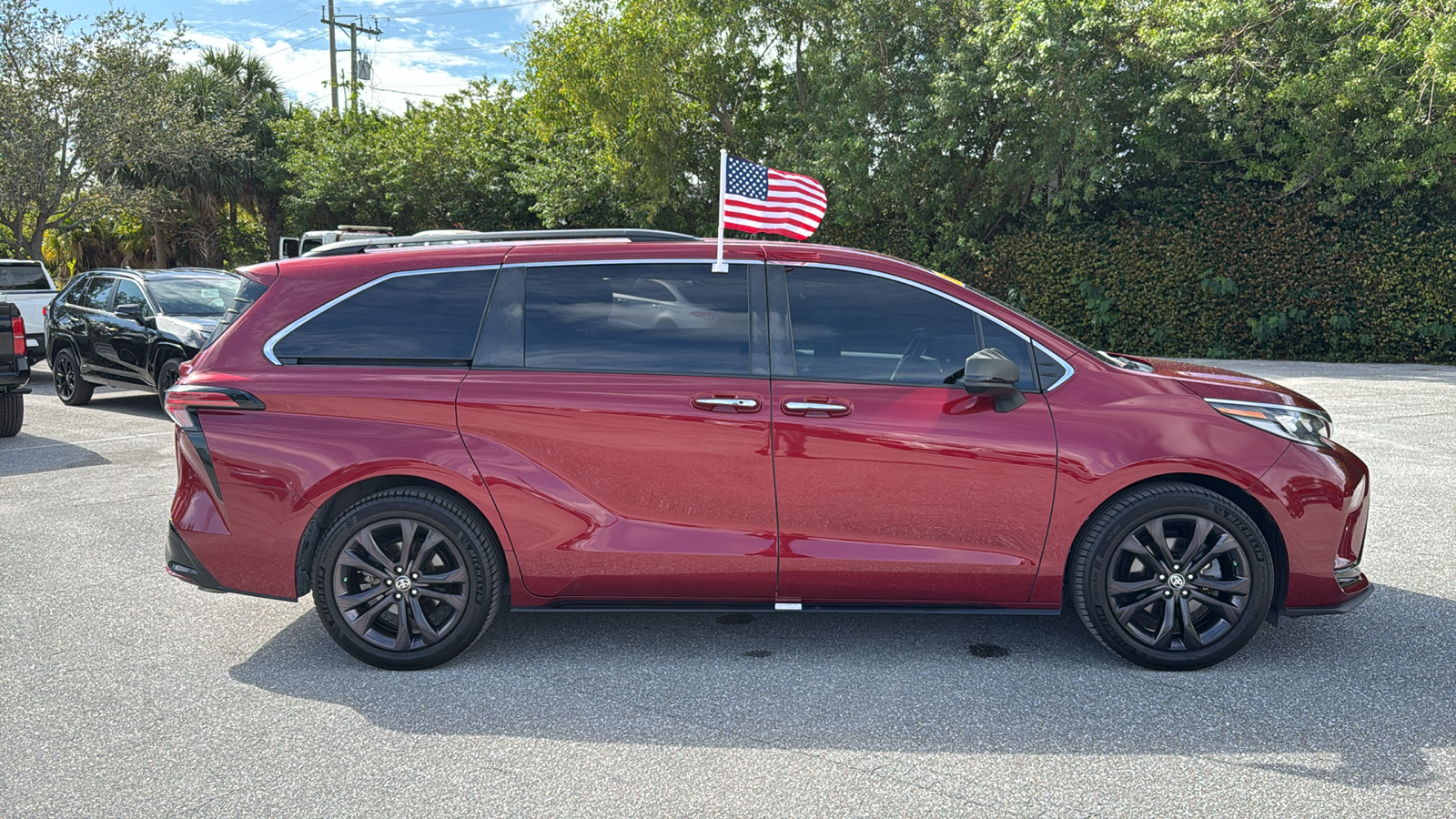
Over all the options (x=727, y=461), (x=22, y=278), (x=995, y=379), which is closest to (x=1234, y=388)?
(x=995, y=379)

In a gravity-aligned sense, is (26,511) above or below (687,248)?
below

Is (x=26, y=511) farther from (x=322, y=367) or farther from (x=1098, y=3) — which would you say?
(x=1098, y=3)

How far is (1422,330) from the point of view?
16.3 metres

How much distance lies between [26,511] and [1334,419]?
11673mm

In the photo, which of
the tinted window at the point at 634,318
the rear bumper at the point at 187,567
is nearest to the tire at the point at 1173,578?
the tinted window at the point at 634,318

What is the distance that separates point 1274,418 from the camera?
4289mm

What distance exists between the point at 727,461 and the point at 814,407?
0.40m

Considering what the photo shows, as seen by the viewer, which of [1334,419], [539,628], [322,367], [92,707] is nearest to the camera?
[92,707]

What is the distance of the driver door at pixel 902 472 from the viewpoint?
4191mm

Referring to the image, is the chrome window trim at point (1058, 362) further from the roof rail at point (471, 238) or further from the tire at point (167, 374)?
the tire at point (167, 374)

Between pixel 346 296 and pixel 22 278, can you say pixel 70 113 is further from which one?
pixel 346 296

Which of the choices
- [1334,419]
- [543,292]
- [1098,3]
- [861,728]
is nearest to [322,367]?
[543,292]

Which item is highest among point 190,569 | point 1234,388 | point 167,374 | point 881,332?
point 881,332

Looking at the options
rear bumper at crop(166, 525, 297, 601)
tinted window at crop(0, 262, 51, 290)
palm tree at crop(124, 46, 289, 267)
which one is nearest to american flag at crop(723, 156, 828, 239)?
rear bumper at crop(166, 525, 297, 601)
